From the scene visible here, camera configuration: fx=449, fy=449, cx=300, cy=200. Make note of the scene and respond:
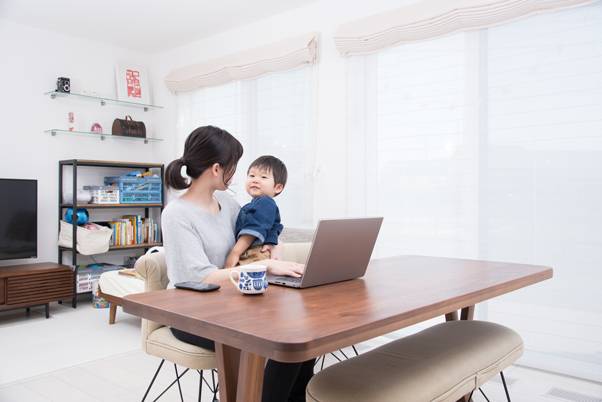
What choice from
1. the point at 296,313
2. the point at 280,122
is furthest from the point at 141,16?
the point at 296,313

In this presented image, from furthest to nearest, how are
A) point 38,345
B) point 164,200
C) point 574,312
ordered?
point 164,200
point 38,345
point 574,312

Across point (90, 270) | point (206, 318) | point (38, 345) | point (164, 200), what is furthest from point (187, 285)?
point (164, 200)

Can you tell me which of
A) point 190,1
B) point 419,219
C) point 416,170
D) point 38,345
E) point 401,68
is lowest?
point 38,345

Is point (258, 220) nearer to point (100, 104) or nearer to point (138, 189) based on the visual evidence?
point (138, 189)

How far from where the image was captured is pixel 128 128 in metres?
4.59

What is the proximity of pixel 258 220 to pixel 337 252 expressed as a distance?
0.53m

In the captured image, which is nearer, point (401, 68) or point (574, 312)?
point (574, 312)

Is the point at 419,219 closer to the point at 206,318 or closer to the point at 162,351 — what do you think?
the point at 162,351

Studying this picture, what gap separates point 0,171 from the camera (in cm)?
390

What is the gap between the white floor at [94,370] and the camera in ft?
7.30

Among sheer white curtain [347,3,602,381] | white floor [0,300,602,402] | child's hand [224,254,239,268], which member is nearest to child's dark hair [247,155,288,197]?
child's hand [224,254,239,268]

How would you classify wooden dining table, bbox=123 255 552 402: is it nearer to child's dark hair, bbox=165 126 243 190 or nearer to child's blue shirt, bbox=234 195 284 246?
child's blue shirt, bbox=234 195 284 246

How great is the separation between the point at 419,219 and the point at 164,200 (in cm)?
287

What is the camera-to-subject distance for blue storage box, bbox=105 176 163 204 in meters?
4.37
